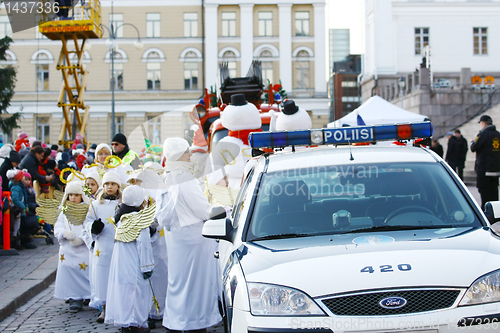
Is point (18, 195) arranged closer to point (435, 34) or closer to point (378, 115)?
point (378, 115)

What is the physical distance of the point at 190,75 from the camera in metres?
50.9

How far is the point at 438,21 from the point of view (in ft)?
167

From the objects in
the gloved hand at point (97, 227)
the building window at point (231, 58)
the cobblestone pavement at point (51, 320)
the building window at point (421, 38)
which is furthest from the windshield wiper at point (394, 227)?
the building window at point (421, 38)

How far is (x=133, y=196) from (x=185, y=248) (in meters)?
0.80

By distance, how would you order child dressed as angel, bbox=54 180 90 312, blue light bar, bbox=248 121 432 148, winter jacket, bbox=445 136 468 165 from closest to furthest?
blue light bar, bbox=248 121 432 148
child dressed as angel, bbox=54 180 90 312
winter jacket, bbox=445 136 468 165

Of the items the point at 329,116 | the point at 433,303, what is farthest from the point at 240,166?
the point at 329,116

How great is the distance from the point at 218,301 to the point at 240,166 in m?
2.10

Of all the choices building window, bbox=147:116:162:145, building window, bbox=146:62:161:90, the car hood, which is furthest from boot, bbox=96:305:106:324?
building window, bbox=146:62:161:90

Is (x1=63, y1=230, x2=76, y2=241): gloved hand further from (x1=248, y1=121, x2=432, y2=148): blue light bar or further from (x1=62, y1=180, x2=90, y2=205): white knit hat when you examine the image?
(x1=248, y1=121, x2=432, y2=148): blue light bar

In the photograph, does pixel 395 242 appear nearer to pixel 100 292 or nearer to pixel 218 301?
pixel 218 301

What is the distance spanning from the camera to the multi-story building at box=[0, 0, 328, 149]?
50.3m

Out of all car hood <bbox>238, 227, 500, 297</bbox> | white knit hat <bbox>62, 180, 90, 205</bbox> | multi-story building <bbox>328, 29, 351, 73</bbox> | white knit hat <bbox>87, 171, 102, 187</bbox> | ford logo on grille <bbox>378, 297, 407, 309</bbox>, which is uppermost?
multi-story building <bbox>328, 29, 351, 73</bbox>

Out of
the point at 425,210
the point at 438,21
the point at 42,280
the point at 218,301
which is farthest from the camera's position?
the point at 438,21

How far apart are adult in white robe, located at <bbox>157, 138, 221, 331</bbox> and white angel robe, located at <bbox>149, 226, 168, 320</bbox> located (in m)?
0.81
